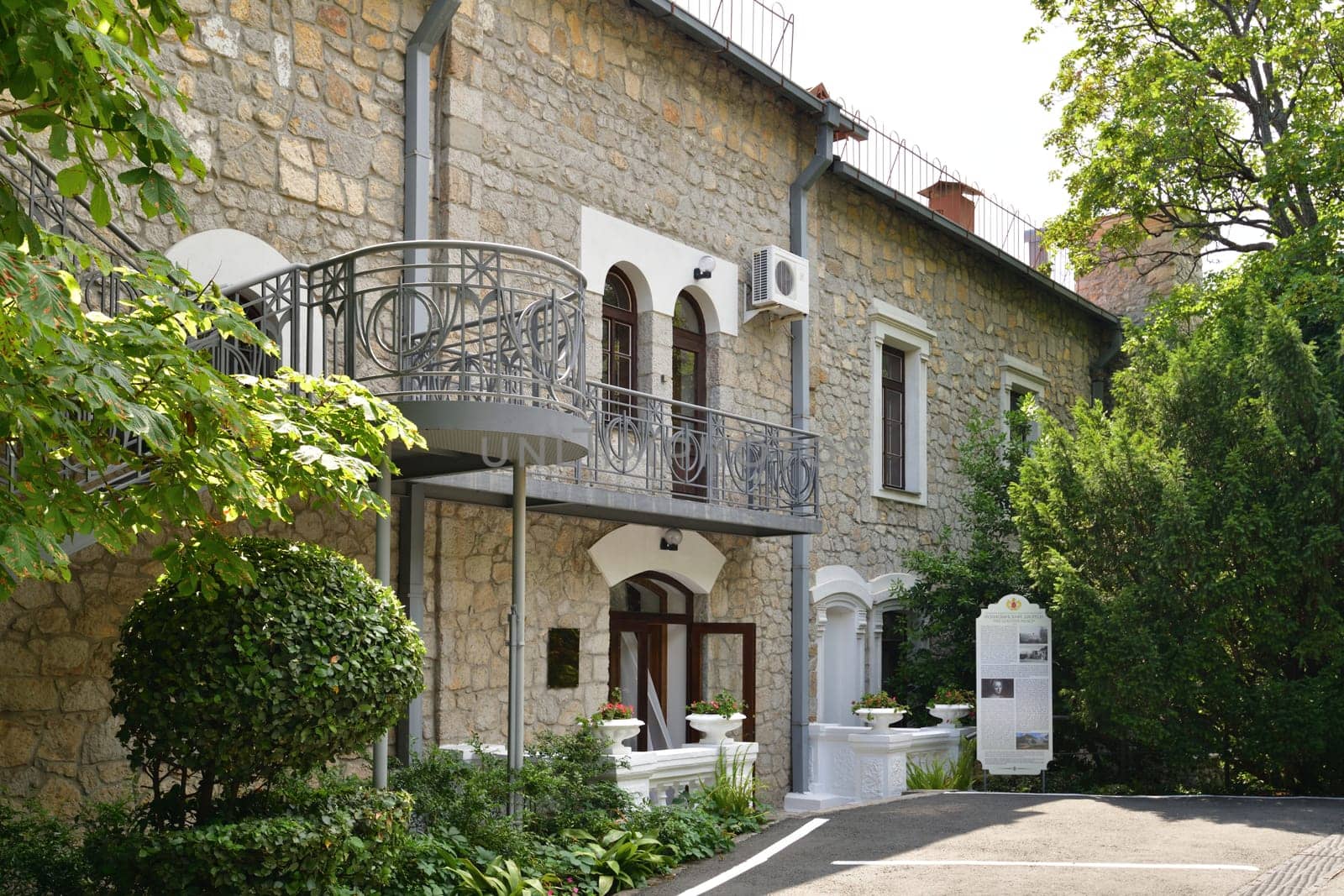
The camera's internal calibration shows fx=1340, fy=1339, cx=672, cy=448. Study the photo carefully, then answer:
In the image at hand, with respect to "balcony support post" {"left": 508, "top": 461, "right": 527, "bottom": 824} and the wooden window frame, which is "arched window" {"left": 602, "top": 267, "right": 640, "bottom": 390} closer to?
"balcony support post" {"left": 508, "top": 461, "right": 527, "bottom": 824}

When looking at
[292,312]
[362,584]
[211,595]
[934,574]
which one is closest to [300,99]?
[292,312]

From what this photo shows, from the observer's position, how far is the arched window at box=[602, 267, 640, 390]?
1102 centimetres

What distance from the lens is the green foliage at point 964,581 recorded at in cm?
1390

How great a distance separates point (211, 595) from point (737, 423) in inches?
275

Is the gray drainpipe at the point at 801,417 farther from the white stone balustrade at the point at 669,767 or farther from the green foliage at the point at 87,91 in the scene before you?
the green foliage at the point at 87,91

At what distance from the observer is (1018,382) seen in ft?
56.0

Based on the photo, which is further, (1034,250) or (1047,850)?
(1034,250)

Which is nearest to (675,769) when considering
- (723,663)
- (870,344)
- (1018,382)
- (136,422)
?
(723,663)

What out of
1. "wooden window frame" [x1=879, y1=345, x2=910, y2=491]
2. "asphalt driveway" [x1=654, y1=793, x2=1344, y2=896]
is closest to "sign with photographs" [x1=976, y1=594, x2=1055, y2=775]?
"asphalt driveway" [x1=654, y1=793, x2=1344, y2=896]

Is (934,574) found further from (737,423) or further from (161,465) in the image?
(161,465)

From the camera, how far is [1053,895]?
741 cm

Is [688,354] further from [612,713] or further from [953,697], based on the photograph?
[953,697]

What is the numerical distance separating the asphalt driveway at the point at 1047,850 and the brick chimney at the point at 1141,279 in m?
9.84

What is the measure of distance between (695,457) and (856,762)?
10.9 feet
